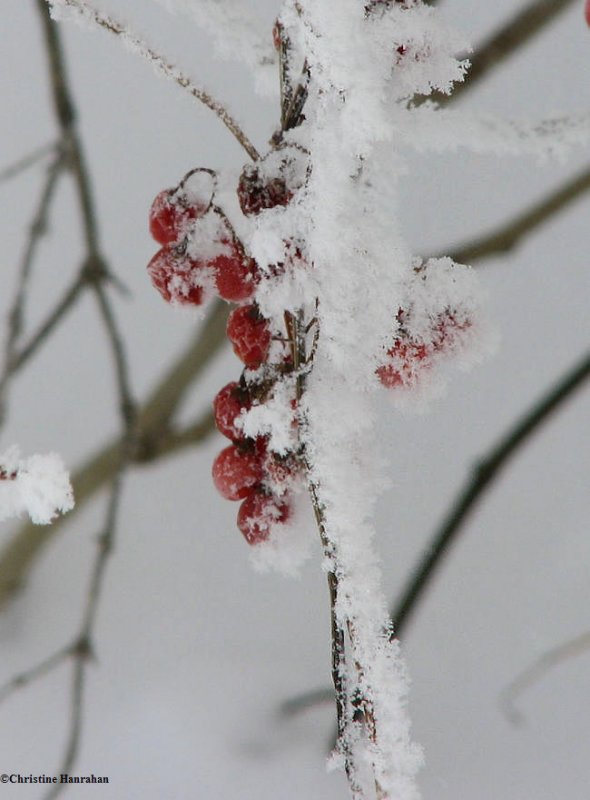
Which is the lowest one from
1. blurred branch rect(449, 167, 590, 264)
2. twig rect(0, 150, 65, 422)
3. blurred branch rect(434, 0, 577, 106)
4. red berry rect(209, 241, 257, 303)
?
red berry rect(209, 241, 257, 303)

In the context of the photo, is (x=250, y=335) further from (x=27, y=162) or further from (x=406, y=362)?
(x=27, y=162)

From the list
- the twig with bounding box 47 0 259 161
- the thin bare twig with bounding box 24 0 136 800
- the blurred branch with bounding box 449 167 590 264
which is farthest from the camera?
the blurred branch with bounding box 449 167 590 264

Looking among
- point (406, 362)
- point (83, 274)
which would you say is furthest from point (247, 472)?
point (83, 274)

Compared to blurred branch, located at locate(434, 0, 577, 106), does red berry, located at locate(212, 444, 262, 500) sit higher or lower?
lower

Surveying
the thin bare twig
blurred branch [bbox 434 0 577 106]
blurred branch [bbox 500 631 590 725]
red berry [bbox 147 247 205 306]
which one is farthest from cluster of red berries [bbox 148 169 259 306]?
blurred branch [bbox 500 631 590 725]

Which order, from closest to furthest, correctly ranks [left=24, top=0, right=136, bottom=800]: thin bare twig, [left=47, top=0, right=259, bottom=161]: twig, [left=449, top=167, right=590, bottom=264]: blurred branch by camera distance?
[left=47, top=0, right=259, bottom=161]: twig
[left=24, top=0, right=136, bottom=800]: thin bare twig
[left=449, top=167, right=590, bottom=264]: blurred branch

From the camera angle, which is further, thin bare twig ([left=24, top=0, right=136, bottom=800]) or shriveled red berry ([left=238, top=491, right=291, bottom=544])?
thin bare twig ([left=24, top=0, right=136, bottom=800])

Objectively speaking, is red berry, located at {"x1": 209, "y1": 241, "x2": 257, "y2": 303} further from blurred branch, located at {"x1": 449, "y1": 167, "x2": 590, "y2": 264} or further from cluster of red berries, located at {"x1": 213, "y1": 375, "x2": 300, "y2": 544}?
blurred branch, located at {"x1": 449, "y1": 167, "x2": 590, "y2": 264}
